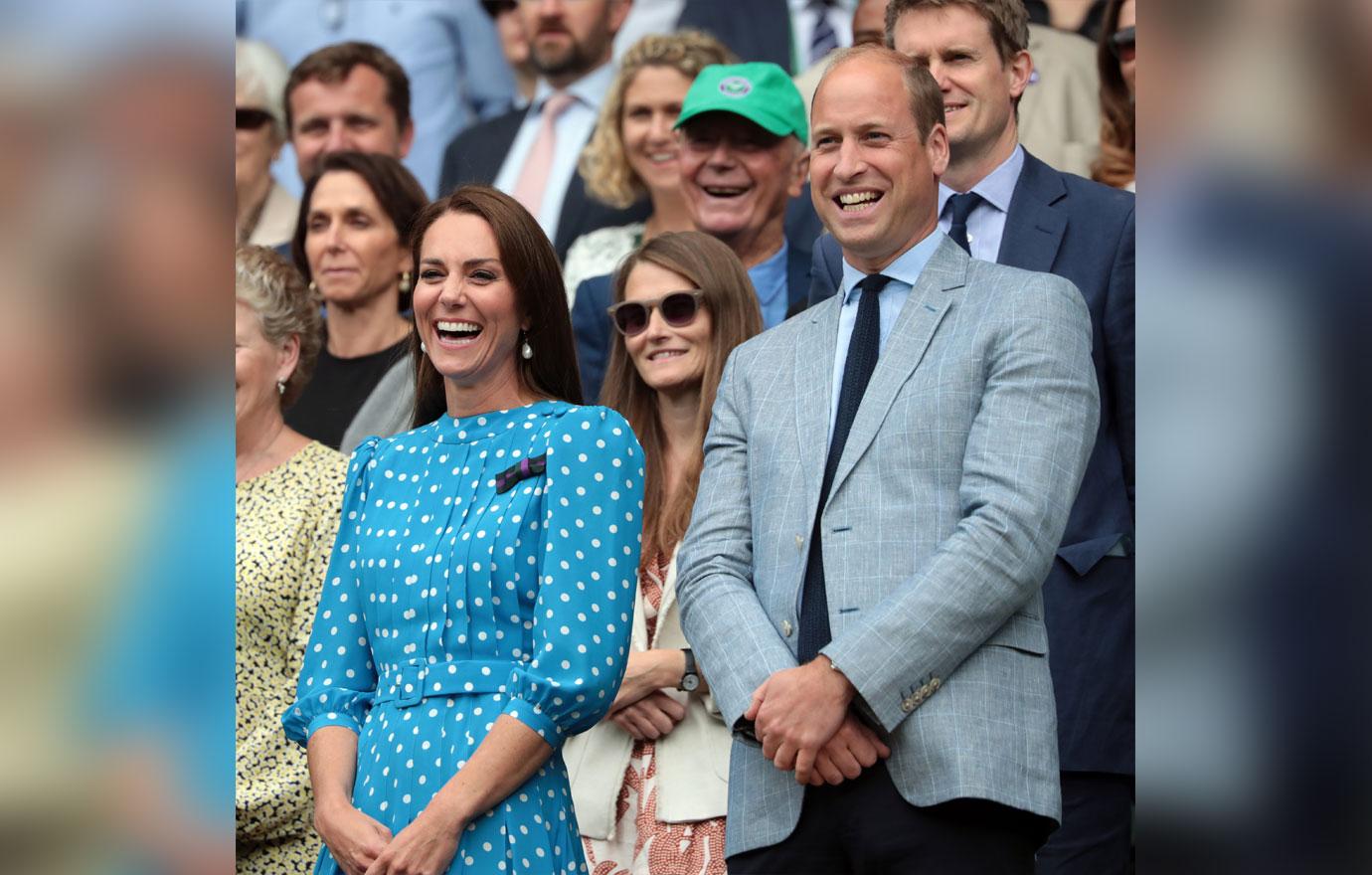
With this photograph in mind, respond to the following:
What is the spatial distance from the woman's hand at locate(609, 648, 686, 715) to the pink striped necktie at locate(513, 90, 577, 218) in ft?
9.11

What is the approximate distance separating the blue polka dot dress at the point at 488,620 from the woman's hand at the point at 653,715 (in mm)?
790

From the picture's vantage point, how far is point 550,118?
21.1ft

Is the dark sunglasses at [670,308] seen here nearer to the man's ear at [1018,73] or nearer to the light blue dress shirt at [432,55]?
the man's ear at [1018,73]

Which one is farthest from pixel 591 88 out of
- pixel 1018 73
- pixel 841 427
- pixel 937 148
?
pixel 841 427

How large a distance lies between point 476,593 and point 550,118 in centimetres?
377

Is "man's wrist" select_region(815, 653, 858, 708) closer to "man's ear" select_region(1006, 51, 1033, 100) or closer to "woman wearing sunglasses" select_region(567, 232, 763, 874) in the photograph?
"woman wearing sunglasses" select_region(567, 232, 763, 874)

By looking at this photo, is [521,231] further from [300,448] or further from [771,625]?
[300,448]

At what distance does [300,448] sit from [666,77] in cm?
207

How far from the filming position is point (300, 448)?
176 inches

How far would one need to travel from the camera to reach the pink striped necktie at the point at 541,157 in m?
6.33

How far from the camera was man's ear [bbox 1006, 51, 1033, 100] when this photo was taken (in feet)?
14.0

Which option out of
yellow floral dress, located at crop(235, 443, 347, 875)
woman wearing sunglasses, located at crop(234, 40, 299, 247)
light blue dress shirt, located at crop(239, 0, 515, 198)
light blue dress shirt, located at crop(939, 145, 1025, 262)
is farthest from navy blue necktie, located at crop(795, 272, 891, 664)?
woman wearing sunglasses, located at crop(234, 40, 299, 247)
